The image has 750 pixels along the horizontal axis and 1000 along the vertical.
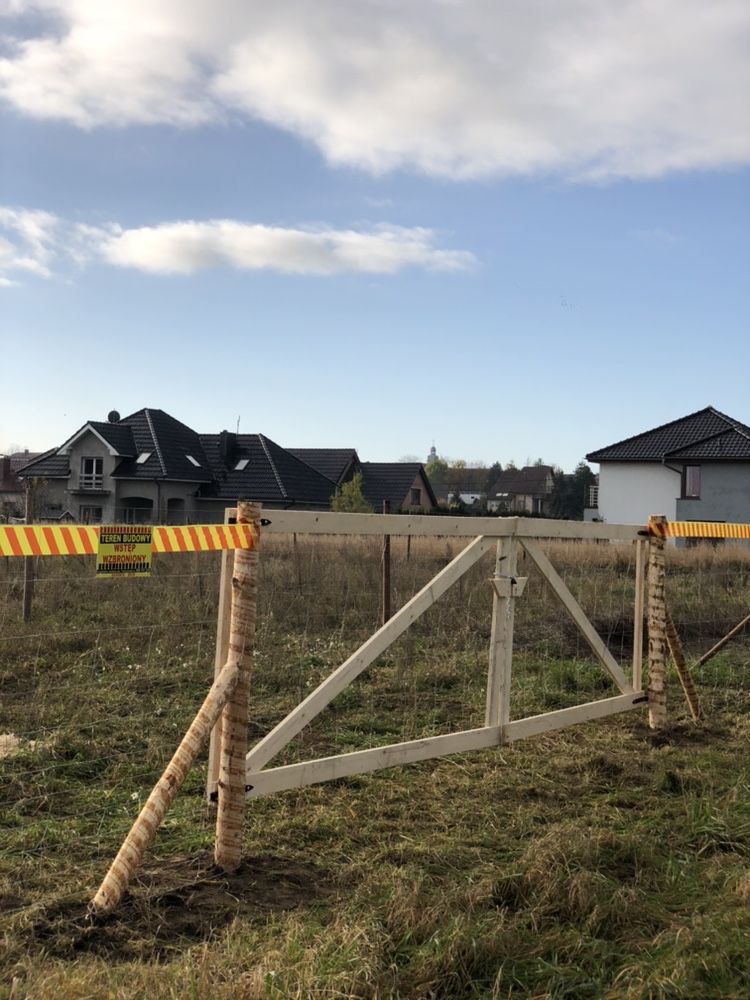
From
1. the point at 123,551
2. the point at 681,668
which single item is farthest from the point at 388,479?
the point at 123,551

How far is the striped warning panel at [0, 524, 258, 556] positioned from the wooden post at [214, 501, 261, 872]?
105 millimetres

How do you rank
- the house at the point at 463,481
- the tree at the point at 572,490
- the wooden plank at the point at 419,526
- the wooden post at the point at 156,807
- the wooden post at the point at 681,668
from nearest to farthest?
the wooden post at the point at 156,807
the wooden plank at the point at 419,526
the wooden post at the point at 681,668
the tree at the point at 572,490
the house at the point at 463,481

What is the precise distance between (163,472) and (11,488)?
26768mm

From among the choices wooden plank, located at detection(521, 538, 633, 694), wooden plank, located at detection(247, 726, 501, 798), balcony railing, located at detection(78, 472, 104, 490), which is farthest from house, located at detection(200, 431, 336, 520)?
wooden plank, located at detection(247, 726, 501, 798)

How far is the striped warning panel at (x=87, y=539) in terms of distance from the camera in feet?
12.6

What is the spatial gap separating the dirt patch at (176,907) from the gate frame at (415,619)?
430 millimetres

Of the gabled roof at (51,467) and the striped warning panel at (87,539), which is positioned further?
the gabled roof at (51,467)

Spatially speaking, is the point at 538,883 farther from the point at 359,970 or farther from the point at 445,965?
the point at 359,970

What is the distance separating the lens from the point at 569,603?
634cm

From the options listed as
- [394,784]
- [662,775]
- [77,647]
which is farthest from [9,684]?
[662,775]

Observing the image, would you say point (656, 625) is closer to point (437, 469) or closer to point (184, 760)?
point (184, 760)

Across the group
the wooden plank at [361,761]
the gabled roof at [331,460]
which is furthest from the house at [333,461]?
the wooden plank at [361,761]

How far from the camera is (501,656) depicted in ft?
19.2

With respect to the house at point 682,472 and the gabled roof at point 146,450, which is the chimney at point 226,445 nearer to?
the gabled roof at point 146,450
